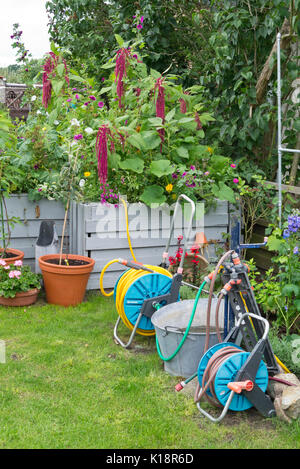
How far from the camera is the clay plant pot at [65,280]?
13.1 feet

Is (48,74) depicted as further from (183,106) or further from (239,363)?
(239,363)

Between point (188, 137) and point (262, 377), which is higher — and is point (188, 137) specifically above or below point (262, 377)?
above

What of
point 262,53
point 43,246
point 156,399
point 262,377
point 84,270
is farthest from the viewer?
point 262,53

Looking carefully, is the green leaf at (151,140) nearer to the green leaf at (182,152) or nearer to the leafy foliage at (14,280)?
the green leaf at (182,152)

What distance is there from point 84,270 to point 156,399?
1.55 meters

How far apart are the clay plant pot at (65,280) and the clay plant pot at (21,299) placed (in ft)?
0.43

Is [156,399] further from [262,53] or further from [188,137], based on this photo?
[262,53]

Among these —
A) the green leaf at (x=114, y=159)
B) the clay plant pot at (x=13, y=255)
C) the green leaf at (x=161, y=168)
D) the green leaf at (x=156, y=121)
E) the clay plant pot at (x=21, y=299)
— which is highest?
the green leaf at (x=156, y=121)

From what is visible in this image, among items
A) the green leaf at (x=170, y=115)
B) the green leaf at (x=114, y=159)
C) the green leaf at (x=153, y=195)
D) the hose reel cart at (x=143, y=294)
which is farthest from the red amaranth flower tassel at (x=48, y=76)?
the hose reel cart at (x=143, y=294)

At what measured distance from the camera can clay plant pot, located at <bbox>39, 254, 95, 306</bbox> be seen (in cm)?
399
